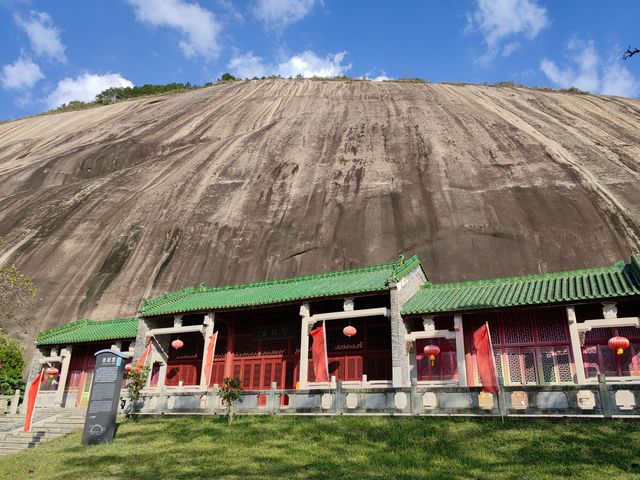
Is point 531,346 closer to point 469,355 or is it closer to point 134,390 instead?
point 469,355

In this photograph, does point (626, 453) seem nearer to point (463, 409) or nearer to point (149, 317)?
point (463, 409)

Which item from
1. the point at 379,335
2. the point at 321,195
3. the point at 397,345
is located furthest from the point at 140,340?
the point at 321,195

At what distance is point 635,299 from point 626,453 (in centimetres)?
747

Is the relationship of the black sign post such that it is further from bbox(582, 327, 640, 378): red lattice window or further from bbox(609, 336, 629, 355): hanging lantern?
bbox(609, 336, 629, 355): hanging lantern

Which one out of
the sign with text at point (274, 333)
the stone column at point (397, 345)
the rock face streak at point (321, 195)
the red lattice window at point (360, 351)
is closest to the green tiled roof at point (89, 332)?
the rock face streak at point (321, 195)

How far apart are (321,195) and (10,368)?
2170 cm

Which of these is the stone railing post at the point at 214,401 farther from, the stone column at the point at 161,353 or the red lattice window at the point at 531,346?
the red lattice window at the point at 531,346

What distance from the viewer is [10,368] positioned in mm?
24375

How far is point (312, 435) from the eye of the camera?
1153 centimetres

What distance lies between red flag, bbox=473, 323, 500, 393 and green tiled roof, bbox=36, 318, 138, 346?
50.4 feet

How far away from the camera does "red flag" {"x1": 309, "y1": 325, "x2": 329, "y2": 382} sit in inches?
669

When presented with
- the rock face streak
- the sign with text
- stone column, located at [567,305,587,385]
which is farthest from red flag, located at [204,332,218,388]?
stone column, located at [567,305,587,385]

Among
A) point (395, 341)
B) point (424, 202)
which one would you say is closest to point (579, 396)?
point (395, 341)

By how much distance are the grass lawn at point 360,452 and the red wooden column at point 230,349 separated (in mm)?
6821
